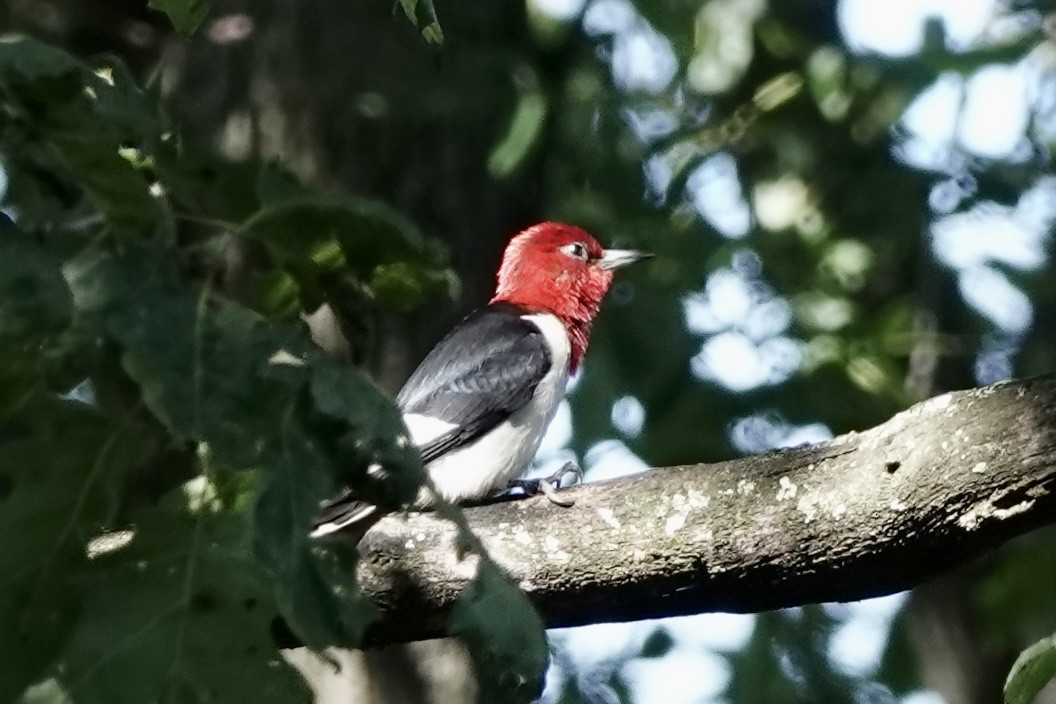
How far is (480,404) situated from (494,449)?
0.15 m

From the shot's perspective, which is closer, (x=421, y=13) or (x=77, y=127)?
(x=77, y=127)

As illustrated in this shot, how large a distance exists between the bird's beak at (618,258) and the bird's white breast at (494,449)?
0.72 meters

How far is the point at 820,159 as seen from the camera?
5.34m

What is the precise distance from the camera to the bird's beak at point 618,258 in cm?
519

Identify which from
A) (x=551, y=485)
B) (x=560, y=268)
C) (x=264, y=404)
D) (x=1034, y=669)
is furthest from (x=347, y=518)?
(x=560, y=268)

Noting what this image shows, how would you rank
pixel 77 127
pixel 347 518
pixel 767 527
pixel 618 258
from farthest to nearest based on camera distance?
pixel 618 258
pixel 347 518
pixel 767 527
pixel 77 127

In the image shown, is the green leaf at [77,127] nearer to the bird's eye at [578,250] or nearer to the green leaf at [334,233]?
the green leaf at [334,233]

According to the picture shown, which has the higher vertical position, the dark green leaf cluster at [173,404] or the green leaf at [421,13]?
the green leaf at [421,13]

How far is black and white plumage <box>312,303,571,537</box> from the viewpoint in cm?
431

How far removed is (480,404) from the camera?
4.43m

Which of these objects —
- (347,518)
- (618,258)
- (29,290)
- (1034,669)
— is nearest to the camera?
(29,290)

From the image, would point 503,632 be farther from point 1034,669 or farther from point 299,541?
point 1034,669

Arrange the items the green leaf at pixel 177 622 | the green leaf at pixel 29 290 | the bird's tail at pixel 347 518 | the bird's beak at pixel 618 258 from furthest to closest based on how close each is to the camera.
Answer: the bird's beak at pixel 618 258
the bird's tail at pixel 347 518
the green leaf at pixel 177 622
the green leaf at pixel 29 290

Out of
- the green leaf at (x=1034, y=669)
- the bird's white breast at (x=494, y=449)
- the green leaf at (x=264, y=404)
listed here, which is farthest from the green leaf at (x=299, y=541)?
the bird's white breast at (x=494, y=449)
